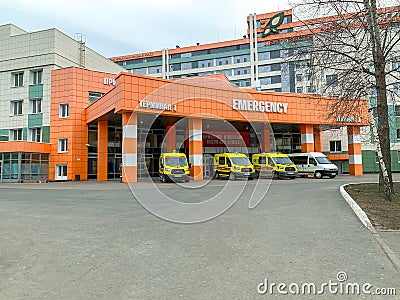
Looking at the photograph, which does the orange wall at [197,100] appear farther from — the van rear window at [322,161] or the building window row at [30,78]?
the building window row at [30,78]

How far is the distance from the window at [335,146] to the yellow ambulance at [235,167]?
1994 cm

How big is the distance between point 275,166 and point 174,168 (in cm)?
914

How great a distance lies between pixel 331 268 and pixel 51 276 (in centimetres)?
373

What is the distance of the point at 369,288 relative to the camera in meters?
4.02

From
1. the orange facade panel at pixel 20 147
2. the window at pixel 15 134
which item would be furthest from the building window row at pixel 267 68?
the orange facade panel at pixel 20 147

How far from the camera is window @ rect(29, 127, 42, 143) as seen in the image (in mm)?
34531

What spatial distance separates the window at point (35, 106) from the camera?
3487cm

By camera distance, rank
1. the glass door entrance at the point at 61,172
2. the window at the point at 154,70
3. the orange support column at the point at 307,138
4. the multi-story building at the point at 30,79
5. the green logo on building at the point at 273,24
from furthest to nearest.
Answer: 1. the window at the point at 154,70
2. the green logo on building at the point at 273,24
3. the multi-story building at the point at 30,79
4. the glass door entrance at the point at 61,172
5. the orange support column at the point at 307,138

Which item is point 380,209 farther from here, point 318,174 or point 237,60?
point 237,60

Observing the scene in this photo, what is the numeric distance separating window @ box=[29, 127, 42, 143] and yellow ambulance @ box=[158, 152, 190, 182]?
1703cm

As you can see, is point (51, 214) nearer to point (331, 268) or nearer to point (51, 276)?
point (51, 276)

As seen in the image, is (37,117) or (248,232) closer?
(248,232)

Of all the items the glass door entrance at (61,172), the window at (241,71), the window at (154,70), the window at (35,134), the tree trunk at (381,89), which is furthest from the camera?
the window at (154,70)

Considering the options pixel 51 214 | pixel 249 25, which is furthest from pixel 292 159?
pixel 249 25
